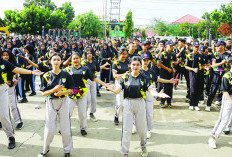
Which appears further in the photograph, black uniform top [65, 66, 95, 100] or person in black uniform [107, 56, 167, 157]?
black uniform top [65, 66, 95, 100]

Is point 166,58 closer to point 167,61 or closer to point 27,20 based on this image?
point 167,61

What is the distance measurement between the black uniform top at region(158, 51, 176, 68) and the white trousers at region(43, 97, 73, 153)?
4077 millimetres

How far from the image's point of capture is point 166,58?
691 centimetres

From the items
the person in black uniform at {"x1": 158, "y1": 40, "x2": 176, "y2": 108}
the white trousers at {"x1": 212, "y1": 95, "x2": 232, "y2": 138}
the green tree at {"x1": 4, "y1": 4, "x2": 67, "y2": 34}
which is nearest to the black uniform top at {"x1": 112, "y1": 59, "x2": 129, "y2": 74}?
the person in black uniform at {"x1": 158, "y1": 40, "x2": 176, "y2": 108}

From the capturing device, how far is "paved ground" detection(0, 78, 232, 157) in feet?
13.8

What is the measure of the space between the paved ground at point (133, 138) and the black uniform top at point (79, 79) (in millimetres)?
1043

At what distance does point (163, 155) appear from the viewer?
414cm

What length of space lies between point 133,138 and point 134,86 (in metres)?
1.72

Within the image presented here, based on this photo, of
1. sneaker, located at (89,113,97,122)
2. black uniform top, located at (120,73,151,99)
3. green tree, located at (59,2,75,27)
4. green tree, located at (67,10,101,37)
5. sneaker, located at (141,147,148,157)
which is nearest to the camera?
black uniform top, located at (120,73,151,99)

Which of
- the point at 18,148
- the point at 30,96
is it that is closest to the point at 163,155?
the point at 18,148

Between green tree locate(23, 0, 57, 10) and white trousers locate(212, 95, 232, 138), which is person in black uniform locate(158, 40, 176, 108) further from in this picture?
green tree locate(23, 0, 57, 10)

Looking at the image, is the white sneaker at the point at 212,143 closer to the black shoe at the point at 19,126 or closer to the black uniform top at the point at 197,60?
the black uniform top at the point at 197,60

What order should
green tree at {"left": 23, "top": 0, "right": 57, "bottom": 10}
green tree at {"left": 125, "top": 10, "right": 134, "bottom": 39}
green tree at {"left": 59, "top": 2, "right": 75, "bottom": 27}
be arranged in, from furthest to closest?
green tree at {"left": 125, "top": 10, "right": 134, "bottom": 39}
green tree at {"left": 59, "top": 2, "right": 75, "bottom": 27}
green tree at {"left": 23, "top": 0, "right": 57, "bottom": 10}

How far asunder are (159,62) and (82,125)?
→ 341cm
